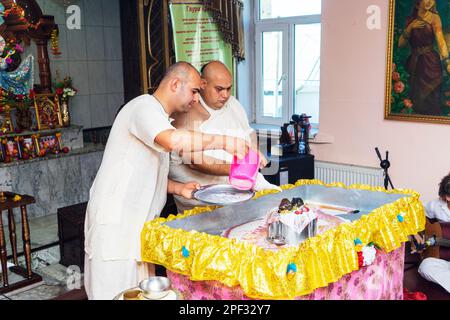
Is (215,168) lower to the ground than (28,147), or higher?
higher

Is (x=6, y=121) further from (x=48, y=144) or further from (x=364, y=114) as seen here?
(x=364, y=114)

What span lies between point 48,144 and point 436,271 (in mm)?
4187

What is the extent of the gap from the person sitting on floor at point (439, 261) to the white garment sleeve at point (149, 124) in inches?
83.8

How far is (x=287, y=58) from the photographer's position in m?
6.06

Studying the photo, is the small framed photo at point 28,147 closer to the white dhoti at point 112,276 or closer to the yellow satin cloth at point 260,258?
the white dhoti at point 112,276

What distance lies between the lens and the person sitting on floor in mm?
3311

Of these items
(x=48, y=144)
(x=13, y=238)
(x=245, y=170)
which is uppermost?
(x=245, y=170)

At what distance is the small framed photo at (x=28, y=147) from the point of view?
5480mm

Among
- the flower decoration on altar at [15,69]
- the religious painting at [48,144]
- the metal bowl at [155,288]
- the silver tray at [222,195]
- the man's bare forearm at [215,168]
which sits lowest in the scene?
the religious painting at [48,144]

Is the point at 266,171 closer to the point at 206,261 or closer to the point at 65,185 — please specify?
the point at 65,185

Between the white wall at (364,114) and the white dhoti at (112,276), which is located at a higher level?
the white wall at (364,114)

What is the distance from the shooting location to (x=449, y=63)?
438 centimetres

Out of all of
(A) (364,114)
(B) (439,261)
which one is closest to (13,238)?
(B) (439,261)

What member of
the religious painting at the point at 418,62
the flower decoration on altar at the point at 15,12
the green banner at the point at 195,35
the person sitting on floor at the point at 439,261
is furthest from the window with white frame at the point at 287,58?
the flower decoration on altar at the point at 15,12
